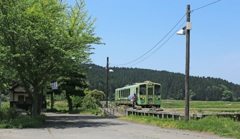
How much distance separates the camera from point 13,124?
22.0 metres

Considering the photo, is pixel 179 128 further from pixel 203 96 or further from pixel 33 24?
pixel 203 96

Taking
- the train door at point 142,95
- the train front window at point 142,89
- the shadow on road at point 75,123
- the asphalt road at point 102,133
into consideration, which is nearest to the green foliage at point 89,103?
the train door at point 142,95

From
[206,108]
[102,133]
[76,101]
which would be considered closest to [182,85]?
[76,101]

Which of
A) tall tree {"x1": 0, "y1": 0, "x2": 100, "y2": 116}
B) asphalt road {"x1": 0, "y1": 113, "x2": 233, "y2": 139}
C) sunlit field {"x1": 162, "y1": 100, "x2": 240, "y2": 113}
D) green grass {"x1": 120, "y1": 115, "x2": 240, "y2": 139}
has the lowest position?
sunlit field {"x1": 162, "y1": 100, "x2": 240, "y2": 113}

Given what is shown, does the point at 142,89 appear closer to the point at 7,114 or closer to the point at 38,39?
the point at 7,114

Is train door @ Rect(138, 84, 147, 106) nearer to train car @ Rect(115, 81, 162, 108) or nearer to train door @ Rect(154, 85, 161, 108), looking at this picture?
train car @ Rect(115, 81, 162, 108)

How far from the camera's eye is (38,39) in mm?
22938

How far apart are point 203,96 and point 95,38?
139854 millimetres

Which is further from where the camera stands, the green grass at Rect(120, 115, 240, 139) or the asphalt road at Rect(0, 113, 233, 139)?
the green grass at Rect(120, 115, 240, 139)

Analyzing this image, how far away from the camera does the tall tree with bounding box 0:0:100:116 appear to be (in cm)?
2275

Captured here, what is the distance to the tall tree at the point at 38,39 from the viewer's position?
22750 mm

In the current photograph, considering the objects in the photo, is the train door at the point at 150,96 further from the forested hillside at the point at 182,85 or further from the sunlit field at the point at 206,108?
the forested hillside at the point at 182,85

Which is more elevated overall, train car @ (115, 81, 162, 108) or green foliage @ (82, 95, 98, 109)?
train car @ (115, 81, 162, 108)

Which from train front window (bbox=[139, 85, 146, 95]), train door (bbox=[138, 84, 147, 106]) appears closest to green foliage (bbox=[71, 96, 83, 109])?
train door (bbox=[138, 84, 147, 106])
